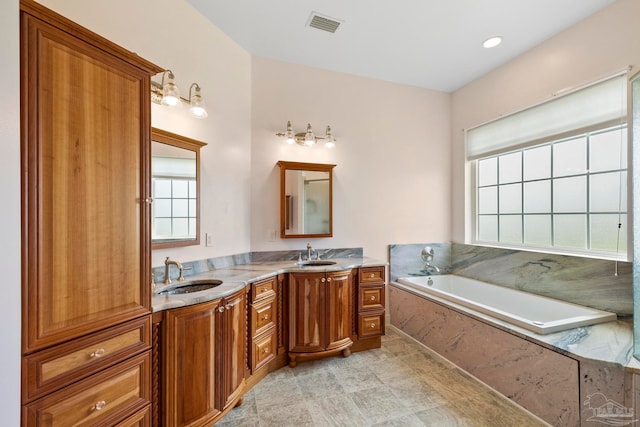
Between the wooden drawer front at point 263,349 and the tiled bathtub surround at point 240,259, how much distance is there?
0.68 meters

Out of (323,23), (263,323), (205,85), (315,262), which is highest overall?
(323,23)

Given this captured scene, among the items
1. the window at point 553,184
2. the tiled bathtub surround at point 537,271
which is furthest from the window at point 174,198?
the window at point 553,184

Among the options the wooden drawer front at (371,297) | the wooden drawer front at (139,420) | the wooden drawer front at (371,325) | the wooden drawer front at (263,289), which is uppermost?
the wooden drawer front at (263,289)

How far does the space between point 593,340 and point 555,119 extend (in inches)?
74.2

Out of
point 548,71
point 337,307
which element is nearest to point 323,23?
point 548,71

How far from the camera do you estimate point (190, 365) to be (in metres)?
1.54

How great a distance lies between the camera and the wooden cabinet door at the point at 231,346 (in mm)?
1697

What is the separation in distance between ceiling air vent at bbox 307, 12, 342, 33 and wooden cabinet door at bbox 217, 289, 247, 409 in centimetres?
219

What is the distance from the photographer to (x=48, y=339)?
0.99 metres

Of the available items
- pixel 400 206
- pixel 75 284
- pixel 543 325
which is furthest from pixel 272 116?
pixel 543 325

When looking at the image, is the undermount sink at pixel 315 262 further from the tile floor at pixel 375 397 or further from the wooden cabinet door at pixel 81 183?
the wooden cabinet door at pixel 81 183

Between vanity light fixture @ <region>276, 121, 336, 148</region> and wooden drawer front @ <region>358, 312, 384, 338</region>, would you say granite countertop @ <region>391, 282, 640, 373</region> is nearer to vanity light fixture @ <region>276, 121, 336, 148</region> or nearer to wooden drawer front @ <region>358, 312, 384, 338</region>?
wooden drawer front @ <region>358, 312, 384, 338</region>

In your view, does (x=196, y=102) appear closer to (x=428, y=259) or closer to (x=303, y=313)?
(x=303, y=313)

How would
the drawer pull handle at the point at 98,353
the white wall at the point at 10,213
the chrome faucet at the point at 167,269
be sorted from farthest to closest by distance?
1. the chrome faucet at the point at 167,269
2. the drawer pull handle at the point at 98,353
3. the white wall at the point at 10,213
